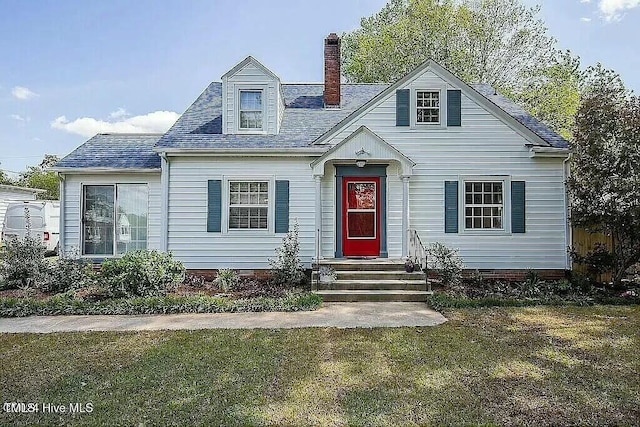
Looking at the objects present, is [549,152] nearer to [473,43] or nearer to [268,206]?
[268,206]

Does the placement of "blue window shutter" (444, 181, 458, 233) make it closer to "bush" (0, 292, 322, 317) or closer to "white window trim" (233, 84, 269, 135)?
"bush" (0, 292, 322, 317)

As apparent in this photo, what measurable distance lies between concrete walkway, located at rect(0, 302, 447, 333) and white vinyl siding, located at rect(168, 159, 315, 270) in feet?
11.1

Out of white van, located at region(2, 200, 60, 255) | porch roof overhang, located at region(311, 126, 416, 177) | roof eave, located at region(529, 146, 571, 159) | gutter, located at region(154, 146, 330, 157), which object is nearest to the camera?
porch roof overhang, located at region(311, 126, 416, 177)

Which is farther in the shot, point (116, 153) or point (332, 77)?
point (332, 77)

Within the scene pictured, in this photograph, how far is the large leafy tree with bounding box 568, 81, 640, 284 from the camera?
928 cm

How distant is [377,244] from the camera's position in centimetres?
1120

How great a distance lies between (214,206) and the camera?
11125 millimetres

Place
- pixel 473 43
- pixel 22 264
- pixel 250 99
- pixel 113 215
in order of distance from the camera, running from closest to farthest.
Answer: pixel 22 264
pixel 250 99
pixel 113 215
pixel 473 43

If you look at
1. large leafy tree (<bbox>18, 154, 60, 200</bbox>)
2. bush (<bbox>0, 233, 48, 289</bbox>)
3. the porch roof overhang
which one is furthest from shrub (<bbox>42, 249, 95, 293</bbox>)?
large leafy tree (<bbox>18, 154, 60, 200</bbox>)

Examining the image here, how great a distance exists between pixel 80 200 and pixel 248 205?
4773 millimetres

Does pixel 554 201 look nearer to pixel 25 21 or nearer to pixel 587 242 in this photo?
pixel 587 242

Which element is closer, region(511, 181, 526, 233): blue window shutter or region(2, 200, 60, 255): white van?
region(511, 181, 526, 233): blue window shutter

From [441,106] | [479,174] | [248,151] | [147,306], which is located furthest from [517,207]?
[147,306]

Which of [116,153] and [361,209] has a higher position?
[116,153]
